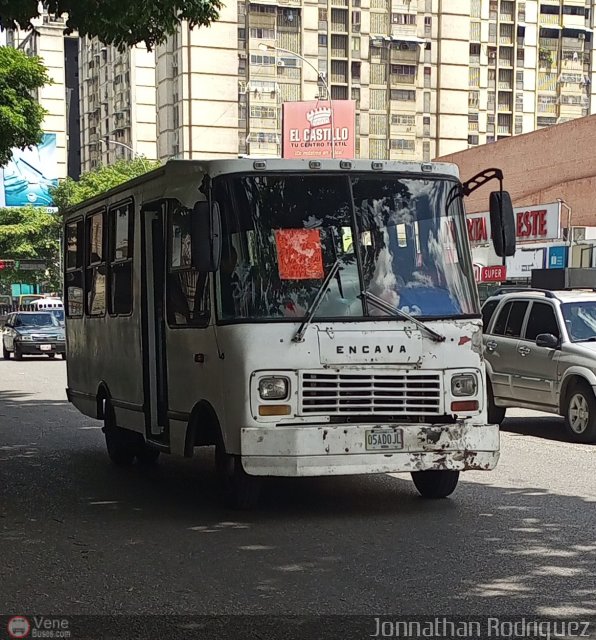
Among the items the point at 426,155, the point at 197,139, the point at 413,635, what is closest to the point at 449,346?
the point at 413,635

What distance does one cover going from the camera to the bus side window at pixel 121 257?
11.4 m

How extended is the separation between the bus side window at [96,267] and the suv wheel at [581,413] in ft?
19.6

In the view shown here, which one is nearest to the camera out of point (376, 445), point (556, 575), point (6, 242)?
point (556, 575)

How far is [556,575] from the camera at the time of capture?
23.1 ft

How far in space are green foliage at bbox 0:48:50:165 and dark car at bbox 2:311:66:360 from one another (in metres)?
12.5

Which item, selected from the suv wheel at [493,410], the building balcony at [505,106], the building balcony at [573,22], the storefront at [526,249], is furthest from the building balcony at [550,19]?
the suv wheel at [493,410]

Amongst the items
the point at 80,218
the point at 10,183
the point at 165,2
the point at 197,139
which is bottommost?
the point at 80,218

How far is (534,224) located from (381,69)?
5617cm

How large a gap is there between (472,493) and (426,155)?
99.0 m

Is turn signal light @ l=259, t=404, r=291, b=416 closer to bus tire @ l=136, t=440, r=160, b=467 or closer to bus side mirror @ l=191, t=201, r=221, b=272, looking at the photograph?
bus side mirror @ l=191, t=201, r=221, b=272

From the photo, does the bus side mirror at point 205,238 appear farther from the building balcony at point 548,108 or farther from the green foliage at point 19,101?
the building balcony at point 548,108

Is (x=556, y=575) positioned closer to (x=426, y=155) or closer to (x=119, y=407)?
(x=119, y=407)

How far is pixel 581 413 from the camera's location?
14.6m

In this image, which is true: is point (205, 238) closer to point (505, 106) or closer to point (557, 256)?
point (557, 256)
